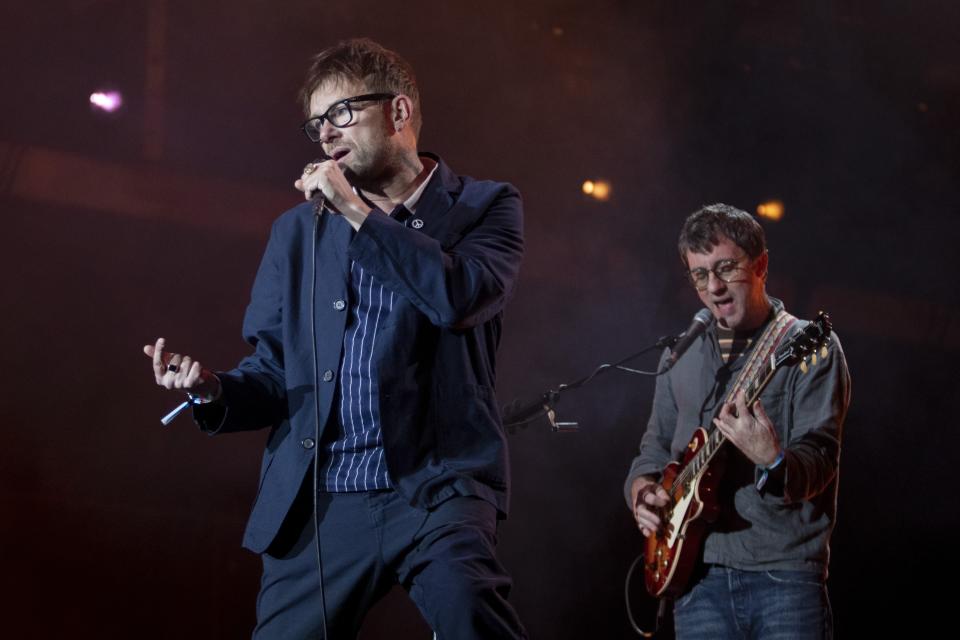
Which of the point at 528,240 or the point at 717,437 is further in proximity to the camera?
the point at 528,240

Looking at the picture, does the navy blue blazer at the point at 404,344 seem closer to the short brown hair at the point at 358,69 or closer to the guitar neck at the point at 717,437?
the short brown hair at the point at 358,69

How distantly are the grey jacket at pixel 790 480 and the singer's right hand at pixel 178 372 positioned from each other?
1653 mm

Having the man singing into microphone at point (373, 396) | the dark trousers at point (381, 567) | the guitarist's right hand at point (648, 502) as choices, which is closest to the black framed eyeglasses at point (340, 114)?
the man singing into microphone at point (373, 396)

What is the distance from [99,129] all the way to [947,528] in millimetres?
4999

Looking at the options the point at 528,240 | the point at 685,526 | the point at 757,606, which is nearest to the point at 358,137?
the point at 685,526

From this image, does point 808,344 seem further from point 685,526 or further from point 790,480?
point 685,526

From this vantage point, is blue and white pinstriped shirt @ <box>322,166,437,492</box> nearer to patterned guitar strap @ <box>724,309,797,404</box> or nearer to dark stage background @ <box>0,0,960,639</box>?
patterned guitar strap @ <box>724,309,797,404</box>

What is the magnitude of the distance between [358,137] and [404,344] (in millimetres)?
615

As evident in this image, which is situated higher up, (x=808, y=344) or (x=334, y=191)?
(x=334, y=191)

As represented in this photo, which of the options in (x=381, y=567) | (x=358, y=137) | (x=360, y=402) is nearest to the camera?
(x=381, y=567)

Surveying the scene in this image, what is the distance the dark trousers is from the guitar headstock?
1331 millimetres

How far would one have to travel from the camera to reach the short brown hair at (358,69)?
7.90ft

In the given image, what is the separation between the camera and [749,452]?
8.82 feet

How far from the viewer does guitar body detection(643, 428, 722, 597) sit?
2.90 m
